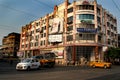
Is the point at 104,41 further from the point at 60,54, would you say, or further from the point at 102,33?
the point at 60,54

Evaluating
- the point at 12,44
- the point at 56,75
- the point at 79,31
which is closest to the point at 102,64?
the point at 79,31

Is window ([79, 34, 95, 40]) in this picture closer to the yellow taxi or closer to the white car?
the yellow taxi

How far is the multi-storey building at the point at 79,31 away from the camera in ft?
171

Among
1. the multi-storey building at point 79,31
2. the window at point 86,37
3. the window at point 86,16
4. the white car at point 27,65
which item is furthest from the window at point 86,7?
the white car at point 27,65

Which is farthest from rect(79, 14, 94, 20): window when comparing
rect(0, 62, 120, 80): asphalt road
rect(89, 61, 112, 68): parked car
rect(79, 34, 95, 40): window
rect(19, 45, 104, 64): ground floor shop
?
rect(0, 62, 120, 80): asphalt road

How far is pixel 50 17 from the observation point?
67188 millimetres

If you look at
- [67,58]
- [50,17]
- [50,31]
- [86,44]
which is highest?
[50,17]

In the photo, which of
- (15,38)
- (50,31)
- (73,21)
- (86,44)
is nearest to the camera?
(86,44)

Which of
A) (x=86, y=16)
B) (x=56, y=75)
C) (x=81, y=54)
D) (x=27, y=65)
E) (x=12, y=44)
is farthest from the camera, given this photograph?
(x=12, y=44)

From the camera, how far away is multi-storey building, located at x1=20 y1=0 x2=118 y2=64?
52188mm

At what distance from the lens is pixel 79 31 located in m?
51.9

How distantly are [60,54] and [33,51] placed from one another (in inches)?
789

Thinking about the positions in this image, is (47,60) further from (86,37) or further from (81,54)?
(86,37)

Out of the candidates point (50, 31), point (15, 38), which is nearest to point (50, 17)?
point (50, 31)
